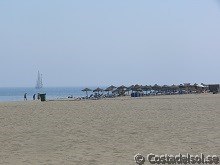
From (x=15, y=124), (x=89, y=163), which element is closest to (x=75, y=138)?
(x=89, y=163)

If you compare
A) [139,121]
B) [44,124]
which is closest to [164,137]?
[139,121]

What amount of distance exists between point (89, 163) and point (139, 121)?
7062 millimetres

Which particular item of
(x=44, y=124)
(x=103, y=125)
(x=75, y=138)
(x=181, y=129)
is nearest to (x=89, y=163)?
(x=75, y=138)

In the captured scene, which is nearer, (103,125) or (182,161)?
(182,161)

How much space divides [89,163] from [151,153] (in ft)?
4.26

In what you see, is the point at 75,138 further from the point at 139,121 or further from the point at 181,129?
the point at 139,121

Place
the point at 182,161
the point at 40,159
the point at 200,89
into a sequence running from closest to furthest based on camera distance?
the point at 182,161 → the point at 40,159 → the point at 200,89

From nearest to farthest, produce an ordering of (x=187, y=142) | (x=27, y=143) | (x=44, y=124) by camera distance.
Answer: (x=187, y=142) < (x=27, y=143) < (x=44, y=124)

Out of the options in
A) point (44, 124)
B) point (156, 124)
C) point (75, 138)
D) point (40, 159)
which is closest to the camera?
point (40, 159)

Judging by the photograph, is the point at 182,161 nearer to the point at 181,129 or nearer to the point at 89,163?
the point at 89,163

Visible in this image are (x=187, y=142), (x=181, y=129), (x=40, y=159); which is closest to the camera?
(x=40, y=159)

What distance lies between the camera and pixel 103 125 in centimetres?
1304

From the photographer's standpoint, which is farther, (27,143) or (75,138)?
(75,138)

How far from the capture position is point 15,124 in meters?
14.0
